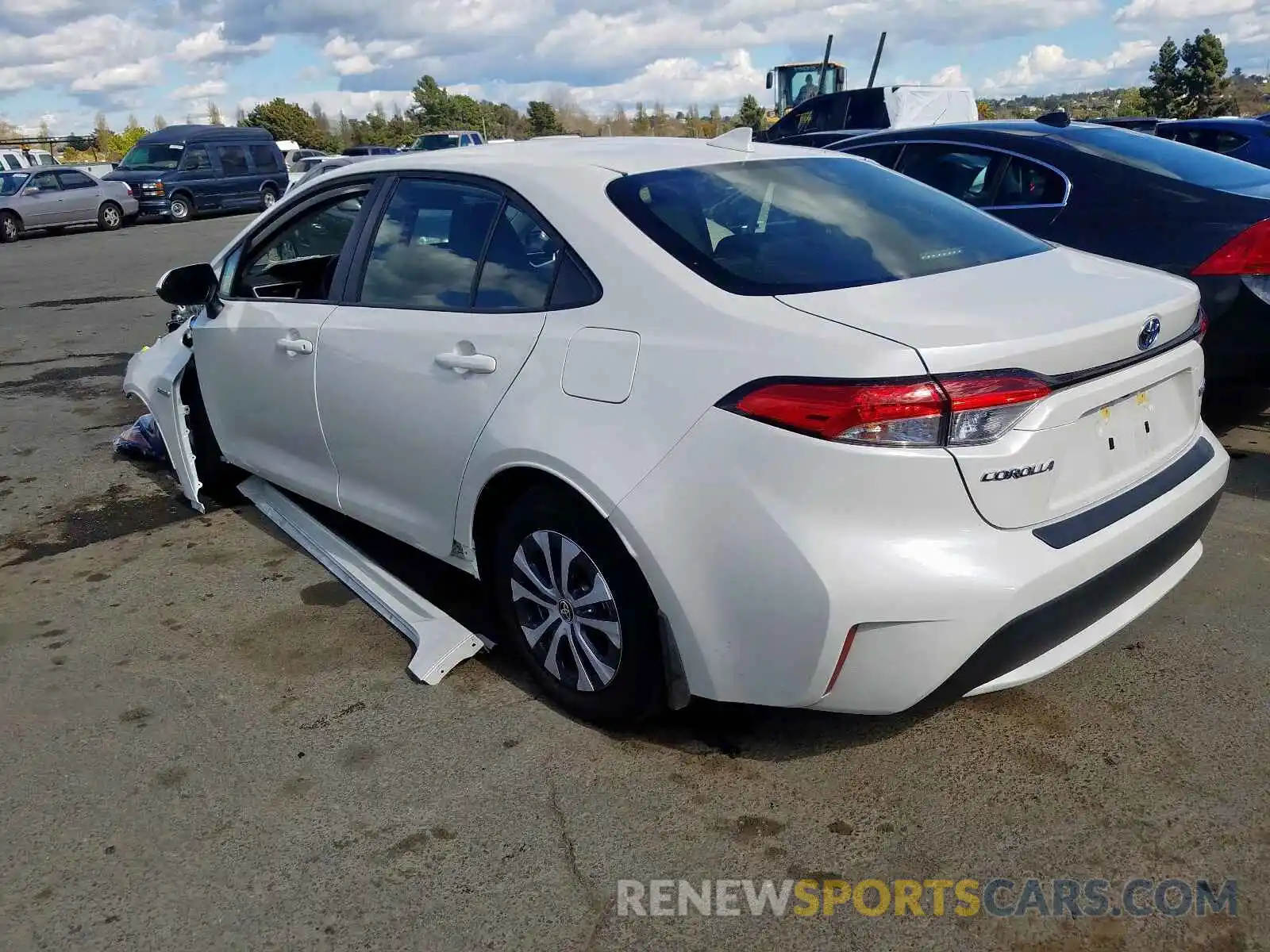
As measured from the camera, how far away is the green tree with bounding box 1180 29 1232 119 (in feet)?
132

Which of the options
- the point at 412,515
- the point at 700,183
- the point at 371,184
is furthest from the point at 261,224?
the point at 700,183

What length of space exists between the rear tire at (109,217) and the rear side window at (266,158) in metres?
4.03

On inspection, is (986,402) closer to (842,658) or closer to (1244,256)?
(842,658)

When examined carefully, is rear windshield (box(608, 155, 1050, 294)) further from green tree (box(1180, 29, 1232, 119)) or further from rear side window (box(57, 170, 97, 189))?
green tree (box(1180, 29, 1232, 119))

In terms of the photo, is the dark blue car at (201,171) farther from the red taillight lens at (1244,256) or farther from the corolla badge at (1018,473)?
the corolla badge at (1018,473)

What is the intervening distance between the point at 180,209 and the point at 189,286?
23.2m

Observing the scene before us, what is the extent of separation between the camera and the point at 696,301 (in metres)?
2.61

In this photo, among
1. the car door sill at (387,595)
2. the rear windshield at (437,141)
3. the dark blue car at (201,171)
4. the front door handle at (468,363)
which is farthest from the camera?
the rear windshield at (437,141)

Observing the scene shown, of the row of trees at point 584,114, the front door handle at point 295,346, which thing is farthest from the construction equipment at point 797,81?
the front door handle at point 295,346

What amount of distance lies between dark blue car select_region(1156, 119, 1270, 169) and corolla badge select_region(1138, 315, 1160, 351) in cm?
1020

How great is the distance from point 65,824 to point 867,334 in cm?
237

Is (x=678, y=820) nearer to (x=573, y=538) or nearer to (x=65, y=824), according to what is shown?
(x=573, y=538)

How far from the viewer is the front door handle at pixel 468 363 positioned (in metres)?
3.03

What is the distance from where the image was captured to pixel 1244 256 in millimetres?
4461
